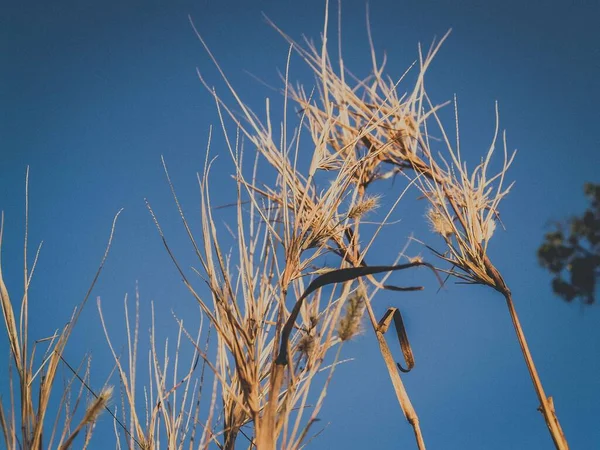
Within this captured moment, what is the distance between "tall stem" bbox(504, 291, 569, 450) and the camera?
947 mm

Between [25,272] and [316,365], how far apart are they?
1.60ft

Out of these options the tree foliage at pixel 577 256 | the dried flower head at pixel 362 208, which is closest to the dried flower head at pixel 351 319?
the dried flower head at pixel 362 208

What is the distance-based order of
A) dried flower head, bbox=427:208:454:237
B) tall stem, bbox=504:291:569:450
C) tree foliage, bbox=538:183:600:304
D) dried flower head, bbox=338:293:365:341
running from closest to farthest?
dried flower head, bbox=338:293:365:341 < tall stem, bbox=504:291:569:450 < dried flower head, bbox=427:208:454:237 < tree foliage, bbox=538:183:600:304

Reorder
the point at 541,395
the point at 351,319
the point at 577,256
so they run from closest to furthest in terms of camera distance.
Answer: the point at 351,319
the point at 541,395
the point at 577,256

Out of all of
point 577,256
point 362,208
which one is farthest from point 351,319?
point 577,256

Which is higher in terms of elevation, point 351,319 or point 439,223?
point 439,223

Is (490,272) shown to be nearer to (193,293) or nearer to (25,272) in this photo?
(193,293)

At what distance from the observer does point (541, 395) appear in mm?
995

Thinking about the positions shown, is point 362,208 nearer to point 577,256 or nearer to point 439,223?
point 439,223

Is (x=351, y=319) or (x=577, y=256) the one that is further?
(x=577, y=256)

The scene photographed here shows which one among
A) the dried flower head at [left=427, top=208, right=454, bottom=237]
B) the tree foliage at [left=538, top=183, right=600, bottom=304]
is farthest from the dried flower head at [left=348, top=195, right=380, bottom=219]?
the tree foliage at [left=538, top=183, right=600, bottom=304]

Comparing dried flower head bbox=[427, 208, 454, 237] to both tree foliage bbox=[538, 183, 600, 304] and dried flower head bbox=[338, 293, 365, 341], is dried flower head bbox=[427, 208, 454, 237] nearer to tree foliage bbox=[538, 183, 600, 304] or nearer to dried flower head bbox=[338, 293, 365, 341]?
dried flower head bbox=[338, 293, 365, 341]

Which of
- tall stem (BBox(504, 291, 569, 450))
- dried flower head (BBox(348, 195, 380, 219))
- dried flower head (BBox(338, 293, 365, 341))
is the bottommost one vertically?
tall stem (BBox(504, 291, 569, 450))

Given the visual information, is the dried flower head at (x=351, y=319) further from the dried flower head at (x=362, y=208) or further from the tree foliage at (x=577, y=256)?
the tree foliage at (x=577, y=256)
